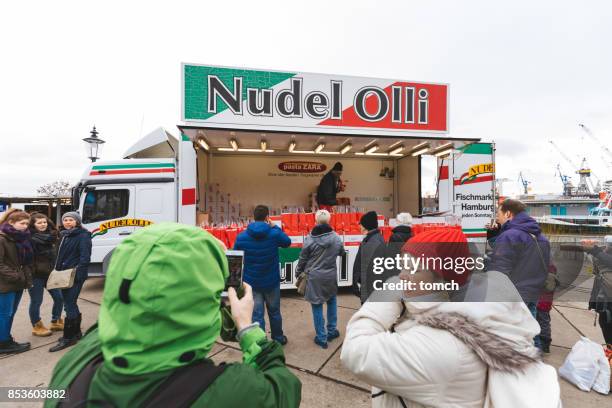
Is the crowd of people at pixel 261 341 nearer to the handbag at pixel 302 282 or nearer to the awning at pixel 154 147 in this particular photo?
the handbag at pixel 302 282

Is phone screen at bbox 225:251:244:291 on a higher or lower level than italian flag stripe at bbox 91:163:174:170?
lower

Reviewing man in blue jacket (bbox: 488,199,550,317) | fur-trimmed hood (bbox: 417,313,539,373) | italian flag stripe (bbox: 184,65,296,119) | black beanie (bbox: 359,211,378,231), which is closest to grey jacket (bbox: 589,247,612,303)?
man in blue jacket (bbox: 488,199,550,317)

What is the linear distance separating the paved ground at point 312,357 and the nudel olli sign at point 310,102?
11.4 feet

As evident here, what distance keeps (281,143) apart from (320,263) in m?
4.13

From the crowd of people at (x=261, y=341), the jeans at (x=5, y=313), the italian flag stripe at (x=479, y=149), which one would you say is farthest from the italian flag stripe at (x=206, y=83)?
the crowd of people at (x=261, y=341)

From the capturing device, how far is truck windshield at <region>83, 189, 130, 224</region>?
6.20 metres

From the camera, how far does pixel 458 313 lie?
1.05 metres

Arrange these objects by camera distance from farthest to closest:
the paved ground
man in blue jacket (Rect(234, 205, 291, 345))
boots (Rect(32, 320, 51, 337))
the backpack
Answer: boots (Rect(32, 320, 51, 337)) < man in blue jacket (Rect(234, 205, 291, 345)) < the paved ground < the backpack

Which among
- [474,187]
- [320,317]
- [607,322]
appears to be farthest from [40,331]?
[474,187]

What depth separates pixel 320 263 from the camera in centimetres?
388

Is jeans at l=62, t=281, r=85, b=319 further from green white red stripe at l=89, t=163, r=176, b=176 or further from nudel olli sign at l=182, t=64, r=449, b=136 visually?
nudel olli sign at l=182, t=64, r=449, b=136

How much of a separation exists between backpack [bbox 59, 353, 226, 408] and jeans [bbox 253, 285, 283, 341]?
2882mm

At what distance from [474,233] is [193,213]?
5.79 metres

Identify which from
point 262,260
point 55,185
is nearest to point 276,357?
point 262,260
